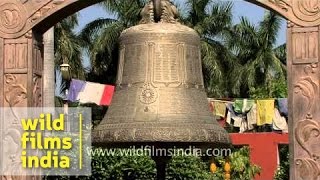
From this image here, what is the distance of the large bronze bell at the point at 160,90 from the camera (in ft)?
16.2

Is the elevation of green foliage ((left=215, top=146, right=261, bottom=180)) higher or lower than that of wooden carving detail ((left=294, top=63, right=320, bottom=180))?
lower

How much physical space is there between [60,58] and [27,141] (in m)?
11.9

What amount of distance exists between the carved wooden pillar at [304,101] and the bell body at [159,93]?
0.51m

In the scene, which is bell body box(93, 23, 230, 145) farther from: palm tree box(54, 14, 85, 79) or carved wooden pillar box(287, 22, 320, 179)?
palm tree box(54, 14, 85, 79)

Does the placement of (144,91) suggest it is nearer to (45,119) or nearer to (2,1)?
(45,119)

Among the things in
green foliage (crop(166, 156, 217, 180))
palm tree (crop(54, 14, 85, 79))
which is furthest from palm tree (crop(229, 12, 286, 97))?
green foliage (crop(166, 156, 217, 180))

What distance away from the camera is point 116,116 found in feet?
16.8

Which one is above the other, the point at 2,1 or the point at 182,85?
the point at 2,1

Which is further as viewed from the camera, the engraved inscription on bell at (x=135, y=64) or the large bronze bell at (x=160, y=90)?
the engraved inscription on bell at (x=135, y=64)

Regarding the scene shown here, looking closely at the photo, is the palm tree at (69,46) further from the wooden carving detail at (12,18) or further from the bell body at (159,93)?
the bell body at (159,93)

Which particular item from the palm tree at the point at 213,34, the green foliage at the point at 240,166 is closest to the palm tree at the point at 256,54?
the palm tree at the point at 213,34

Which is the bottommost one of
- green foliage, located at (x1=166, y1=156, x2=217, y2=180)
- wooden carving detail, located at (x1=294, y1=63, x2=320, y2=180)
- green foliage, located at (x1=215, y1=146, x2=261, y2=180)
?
green foliage, located at (x1=215, y1=146, x2=261, y2=180)

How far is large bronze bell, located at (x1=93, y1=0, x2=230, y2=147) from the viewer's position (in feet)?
16.2

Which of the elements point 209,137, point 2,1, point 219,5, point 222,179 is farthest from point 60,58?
point 209,137
